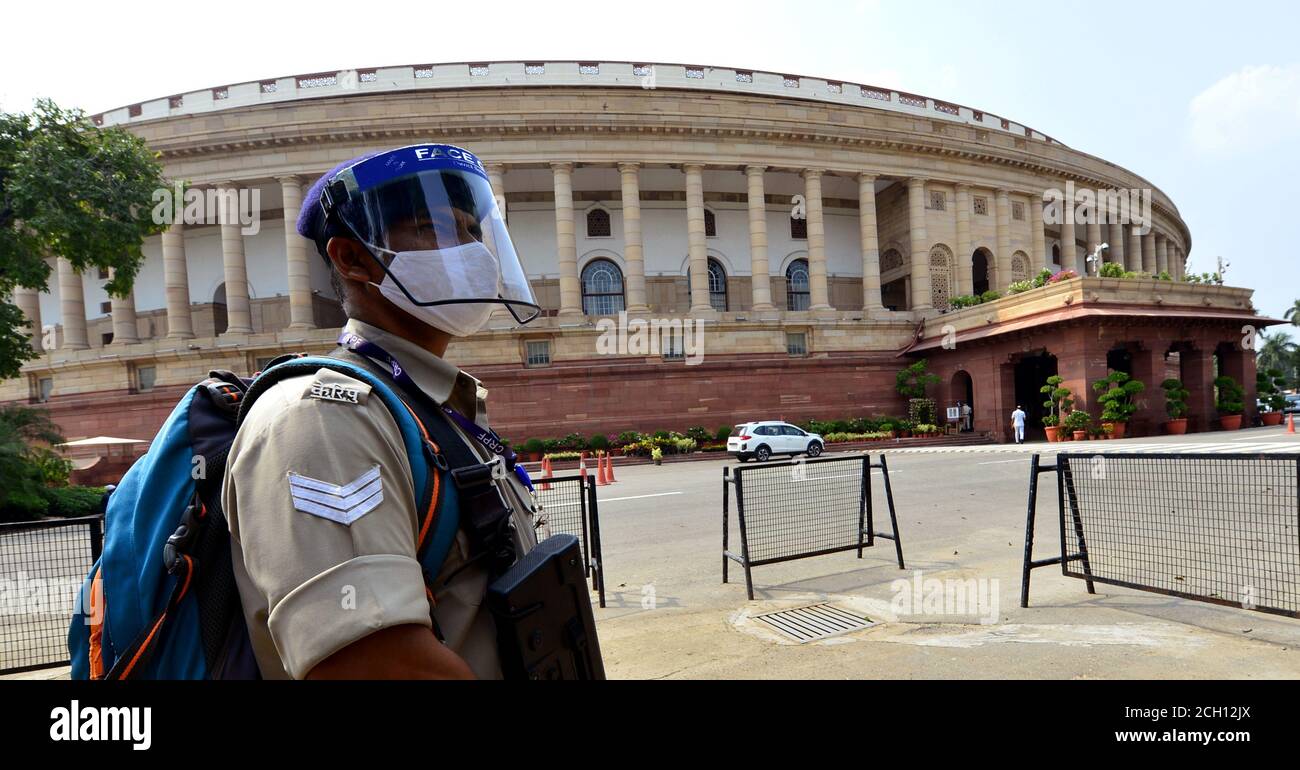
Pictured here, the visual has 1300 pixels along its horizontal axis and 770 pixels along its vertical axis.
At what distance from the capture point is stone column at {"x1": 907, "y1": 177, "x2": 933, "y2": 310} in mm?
32594

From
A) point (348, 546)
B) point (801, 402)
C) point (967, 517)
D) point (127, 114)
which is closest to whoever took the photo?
point (348, 546)

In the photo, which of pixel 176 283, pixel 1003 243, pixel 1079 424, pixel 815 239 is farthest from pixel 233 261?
pixel 1003 243

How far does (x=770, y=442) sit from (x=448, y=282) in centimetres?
2126

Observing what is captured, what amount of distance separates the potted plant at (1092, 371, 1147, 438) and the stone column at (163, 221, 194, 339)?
126 feet

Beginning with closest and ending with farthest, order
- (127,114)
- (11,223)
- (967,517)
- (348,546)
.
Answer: (348,546), (967,517), (11,223), (127,114)

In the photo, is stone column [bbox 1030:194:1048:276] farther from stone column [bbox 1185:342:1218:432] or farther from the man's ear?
the man's ear

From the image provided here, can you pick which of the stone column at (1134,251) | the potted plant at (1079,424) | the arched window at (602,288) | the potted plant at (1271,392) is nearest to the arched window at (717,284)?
the arched window at (602,288)

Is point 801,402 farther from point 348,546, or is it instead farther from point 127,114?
point 127,114

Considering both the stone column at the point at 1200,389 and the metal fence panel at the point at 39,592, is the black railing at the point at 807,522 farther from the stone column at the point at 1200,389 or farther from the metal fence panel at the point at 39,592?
the stone column at the point at 1200,389

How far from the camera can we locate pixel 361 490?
103 cm

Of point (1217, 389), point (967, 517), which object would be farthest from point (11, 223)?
→ point (1217, 389)

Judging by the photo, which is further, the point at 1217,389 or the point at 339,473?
the point at 1217,389

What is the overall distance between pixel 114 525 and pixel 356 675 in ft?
2.02
